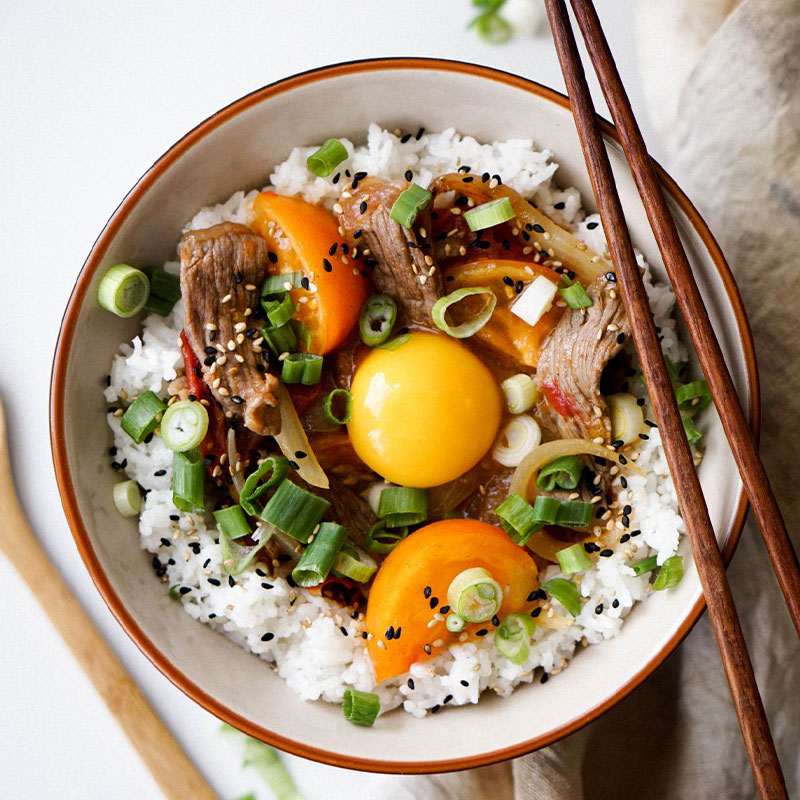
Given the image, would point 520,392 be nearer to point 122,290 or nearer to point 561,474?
point 561,474

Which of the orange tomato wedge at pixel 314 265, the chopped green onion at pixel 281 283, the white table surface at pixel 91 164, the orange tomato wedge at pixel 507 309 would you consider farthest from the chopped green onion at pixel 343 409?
the white table surface at pixel 91 164

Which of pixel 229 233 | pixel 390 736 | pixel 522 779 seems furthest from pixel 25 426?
pixel 522 779

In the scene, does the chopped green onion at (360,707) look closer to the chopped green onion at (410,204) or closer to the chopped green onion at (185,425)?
the chopped green onion at (185,425)

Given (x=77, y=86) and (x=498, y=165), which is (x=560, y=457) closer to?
(x=498, y=165)

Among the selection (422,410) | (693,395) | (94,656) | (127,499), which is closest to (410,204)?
(422,410)

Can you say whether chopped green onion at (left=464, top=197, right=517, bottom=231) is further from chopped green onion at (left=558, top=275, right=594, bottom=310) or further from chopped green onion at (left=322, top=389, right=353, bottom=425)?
chopped green onion at (left=322, top=389, right=353, bottom=425)
